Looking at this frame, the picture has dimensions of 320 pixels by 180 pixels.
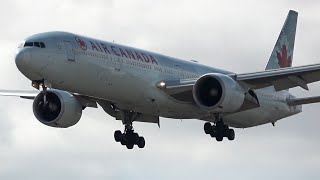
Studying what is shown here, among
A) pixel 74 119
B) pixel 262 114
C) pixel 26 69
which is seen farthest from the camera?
pixel 262 114

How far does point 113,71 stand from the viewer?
6469 centimetres

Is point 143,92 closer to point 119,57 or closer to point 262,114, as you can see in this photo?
point 119,57

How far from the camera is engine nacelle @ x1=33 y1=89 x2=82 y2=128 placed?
65.8 metres

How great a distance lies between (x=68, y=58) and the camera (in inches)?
2470

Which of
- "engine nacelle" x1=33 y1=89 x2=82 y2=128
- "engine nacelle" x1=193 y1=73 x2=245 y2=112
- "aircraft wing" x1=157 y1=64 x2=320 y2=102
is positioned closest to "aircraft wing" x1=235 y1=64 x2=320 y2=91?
"aircraft wing" x1=157 y1=64 x2=320 y2=102

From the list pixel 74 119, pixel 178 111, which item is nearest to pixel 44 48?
pixel 74 119

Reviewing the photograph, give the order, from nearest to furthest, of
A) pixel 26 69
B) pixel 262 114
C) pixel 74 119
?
pixel 26 69 < pixel 74 119 < pixel 262 114

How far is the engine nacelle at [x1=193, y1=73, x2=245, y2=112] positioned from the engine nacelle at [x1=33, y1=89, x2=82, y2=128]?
6.23 metres

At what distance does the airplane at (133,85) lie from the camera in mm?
62750

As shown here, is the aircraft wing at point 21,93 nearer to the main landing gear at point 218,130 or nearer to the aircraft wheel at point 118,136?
the aircraft wheel at point 118,136

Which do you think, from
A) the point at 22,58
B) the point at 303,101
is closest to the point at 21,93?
the point at 22,58

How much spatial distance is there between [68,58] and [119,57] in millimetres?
3559

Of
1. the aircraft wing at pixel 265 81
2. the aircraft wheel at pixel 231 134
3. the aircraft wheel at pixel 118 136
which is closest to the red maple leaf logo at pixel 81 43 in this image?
the aircraft wing at pixel 265 81

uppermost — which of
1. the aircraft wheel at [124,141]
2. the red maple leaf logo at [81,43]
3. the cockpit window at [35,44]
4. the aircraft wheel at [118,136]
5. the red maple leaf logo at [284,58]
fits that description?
the red maple leaf logo at [284,58]
